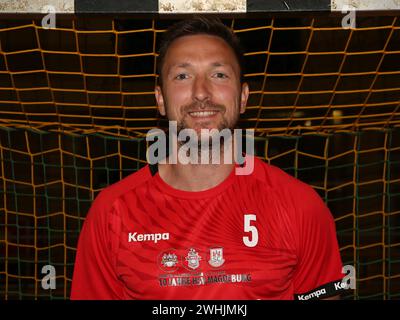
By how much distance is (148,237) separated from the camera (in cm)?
187

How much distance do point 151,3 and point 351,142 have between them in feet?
28.8

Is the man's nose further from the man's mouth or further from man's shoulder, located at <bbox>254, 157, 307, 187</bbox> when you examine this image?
man's shoulder, located at <bbox>254, 157, 307, 187</bbox>

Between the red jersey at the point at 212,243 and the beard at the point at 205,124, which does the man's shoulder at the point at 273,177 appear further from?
the beard at the point at 205,124

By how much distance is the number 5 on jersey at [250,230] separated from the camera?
6.08ft

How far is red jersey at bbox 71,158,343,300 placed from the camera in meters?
1.79

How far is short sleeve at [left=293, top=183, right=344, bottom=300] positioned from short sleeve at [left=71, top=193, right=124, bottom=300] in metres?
0.61

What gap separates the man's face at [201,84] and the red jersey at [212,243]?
0.79ft

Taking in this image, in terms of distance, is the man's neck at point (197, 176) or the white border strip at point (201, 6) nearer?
the white border strip at point (201, 6)

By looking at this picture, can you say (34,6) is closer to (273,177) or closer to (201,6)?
(201,6)

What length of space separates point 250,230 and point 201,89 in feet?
→ 1.61

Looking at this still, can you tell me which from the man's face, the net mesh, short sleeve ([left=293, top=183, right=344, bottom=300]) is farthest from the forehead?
the net mesh

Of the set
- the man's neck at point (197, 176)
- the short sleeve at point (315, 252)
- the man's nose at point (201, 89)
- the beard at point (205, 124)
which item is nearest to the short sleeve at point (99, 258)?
the man's neck at point (197, 176)
